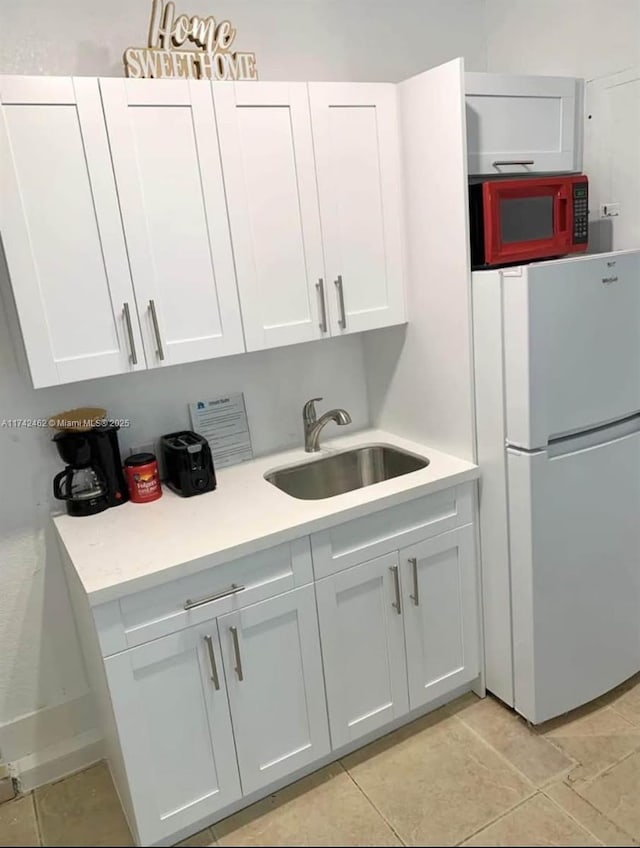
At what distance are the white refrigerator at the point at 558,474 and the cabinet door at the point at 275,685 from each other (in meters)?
0.66

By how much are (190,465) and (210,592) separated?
0.45 metres

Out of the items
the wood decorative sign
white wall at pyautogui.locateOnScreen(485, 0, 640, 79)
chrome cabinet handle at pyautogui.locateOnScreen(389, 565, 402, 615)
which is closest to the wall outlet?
white wall at pyautogui.locateOnScreen(485, 0, 640, 79)

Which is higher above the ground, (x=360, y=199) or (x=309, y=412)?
(x=360, y=199)

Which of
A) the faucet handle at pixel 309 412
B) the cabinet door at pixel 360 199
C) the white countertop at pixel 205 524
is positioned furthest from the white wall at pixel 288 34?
the white countertop at pixel 205 524

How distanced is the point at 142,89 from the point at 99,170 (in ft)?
0.79

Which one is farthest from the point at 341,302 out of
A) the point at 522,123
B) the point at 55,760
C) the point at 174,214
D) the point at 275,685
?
the point at 55,760

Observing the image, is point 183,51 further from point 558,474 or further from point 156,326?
point 558,474

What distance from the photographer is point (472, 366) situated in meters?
1.98

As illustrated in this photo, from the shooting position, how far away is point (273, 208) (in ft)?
6.19

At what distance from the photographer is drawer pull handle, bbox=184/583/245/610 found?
163 cm

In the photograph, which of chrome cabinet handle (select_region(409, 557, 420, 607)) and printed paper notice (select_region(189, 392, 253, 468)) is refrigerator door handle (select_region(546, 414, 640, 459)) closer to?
chrome cabinet handle (select_region(409, 557, 420, 607))

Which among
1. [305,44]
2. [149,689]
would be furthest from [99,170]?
[149,689]

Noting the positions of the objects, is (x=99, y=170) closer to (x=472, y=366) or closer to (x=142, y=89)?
(x=142, y=89)

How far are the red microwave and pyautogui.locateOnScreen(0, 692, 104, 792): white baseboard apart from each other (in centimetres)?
193
